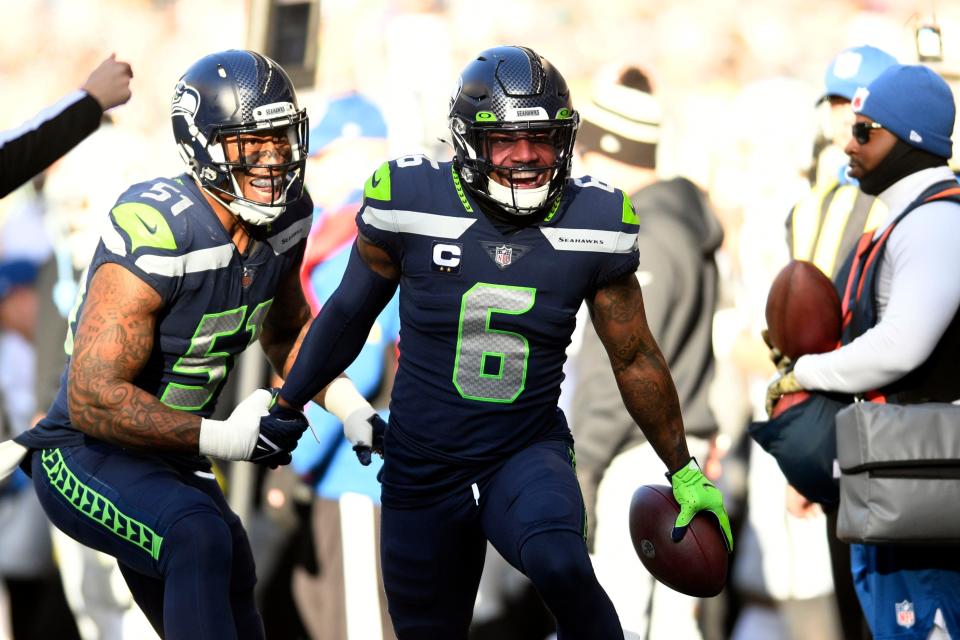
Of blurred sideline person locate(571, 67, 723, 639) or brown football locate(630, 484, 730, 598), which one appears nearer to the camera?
brown football locate(630, 484, 730, 598)

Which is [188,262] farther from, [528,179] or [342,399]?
[528,179]

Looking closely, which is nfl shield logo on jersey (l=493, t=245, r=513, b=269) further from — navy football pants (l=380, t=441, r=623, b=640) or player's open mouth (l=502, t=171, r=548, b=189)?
navy football pants (l=380, t=441, r=623, b=640)

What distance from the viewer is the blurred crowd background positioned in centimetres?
516

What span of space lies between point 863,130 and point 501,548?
1.66 metres

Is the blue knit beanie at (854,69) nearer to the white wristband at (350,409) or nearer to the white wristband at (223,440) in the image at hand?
the white wristband at (350,409)

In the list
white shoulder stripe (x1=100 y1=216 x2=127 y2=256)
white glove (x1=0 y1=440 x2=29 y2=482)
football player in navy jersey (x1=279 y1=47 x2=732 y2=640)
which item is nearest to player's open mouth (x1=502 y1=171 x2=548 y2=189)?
football player in navy jersey (x1=279 y1=47 x2=732 y2=640)

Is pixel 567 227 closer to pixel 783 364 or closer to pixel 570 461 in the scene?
pixel 570 461

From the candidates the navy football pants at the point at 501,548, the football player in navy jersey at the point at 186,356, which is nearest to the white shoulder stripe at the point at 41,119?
the football player in navy jersey at the point at 186,356

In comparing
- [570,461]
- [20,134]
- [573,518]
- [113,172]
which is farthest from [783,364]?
[113,172]

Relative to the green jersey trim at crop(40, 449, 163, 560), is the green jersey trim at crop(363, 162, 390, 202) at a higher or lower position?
higher

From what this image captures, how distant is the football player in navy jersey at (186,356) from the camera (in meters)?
3.18

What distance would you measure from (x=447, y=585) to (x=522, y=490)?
1.30 ft

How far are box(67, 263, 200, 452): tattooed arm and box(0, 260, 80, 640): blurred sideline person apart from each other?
2631 millimetres

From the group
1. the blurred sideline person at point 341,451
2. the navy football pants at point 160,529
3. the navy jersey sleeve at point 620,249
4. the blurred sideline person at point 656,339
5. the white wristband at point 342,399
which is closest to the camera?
the navy football pants at point 160,529
